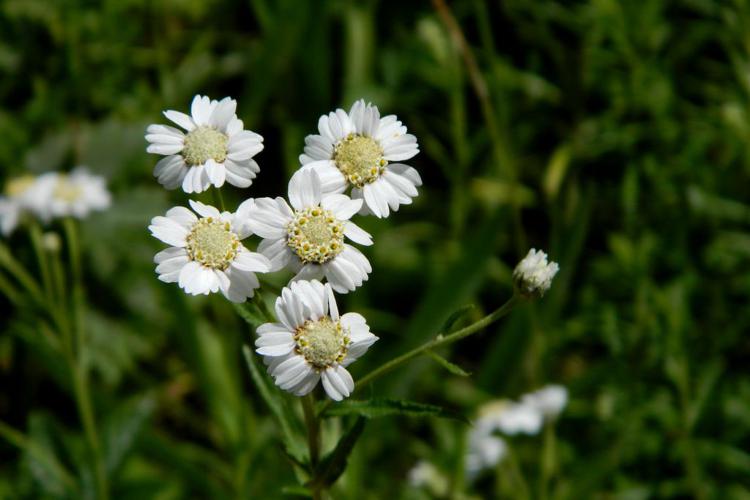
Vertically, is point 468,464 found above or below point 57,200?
below

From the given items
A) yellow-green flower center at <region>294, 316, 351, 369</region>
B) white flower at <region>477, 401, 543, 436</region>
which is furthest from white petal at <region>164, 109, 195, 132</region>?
white flower at <region>477, 401, 543, 436</region>

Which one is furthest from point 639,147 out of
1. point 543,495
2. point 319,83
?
point 543,495

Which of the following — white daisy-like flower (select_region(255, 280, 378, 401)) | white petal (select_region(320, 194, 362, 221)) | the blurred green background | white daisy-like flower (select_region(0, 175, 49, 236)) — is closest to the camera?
white daisy-like flower (select_region(255, 280, 378, 401))

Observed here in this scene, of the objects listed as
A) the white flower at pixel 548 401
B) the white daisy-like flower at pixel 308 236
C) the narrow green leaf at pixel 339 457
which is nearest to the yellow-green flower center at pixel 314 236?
the white daisy-like flower at pixel 308 236

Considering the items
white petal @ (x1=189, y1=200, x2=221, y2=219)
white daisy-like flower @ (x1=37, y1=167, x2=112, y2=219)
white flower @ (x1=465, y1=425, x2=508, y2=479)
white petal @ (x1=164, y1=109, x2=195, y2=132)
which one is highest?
white daisy-like flower @ (x1=37, y1=167, x2=112, y2=219)

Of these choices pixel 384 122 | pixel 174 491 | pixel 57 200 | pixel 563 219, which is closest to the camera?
pixel 384 122

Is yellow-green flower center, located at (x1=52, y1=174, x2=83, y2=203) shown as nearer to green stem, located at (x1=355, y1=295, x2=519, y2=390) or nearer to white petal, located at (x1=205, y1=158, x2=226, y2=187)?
→ white petal, located at (x1=205, y1=158, x2=226, y2=187)

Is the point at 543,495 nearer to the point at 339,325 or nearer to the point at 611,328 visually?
the point at 611,328
